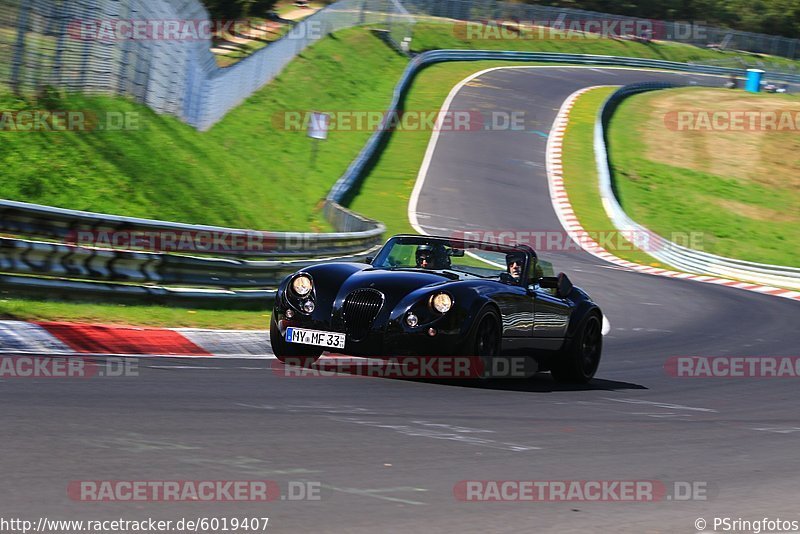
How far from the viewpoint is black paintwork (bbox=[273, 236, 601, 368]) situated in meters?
9.16

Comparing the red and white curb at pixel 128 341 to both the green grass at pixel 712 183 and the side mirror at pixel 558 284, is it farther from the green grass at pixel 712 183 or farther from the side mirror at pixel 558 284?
the green grass at pixel 712 183

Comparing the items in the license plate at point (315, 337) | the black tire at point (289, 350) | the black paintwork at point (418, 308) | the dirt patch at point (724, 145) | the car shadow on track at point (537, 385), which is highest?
the black paintwork at point (418, 308)

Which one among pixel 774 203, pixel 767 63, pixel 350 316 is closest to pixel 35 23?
pixel 350 316

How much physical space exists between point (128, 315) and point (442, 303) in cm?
353

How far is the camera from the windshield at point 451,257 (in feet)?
33.9

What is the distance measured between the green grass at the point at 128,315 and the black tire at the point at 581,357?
3.11 metres

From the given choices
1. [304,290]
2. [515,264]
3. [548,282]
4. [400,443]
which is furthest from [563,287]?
[400,443]

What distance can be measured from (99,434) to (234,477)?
1050 millimetres

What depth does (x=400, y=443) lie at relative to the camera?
6574 mm

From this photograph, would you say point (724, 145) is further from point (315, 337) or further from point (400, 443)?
point (400, 443)

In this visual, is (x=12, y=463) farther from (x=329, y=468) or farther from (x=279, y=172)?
(x=279, y=172)

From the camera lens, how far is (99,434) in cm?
594

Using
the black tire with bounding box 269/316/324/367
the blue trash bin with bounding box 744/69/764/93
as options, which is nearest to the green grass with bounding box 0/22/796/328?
the black tire with bounding box 269/316/324/367

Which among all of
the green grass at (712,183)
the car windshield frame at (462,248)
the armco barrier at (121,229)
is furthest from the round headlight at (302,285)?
the green grass at (712,183)
